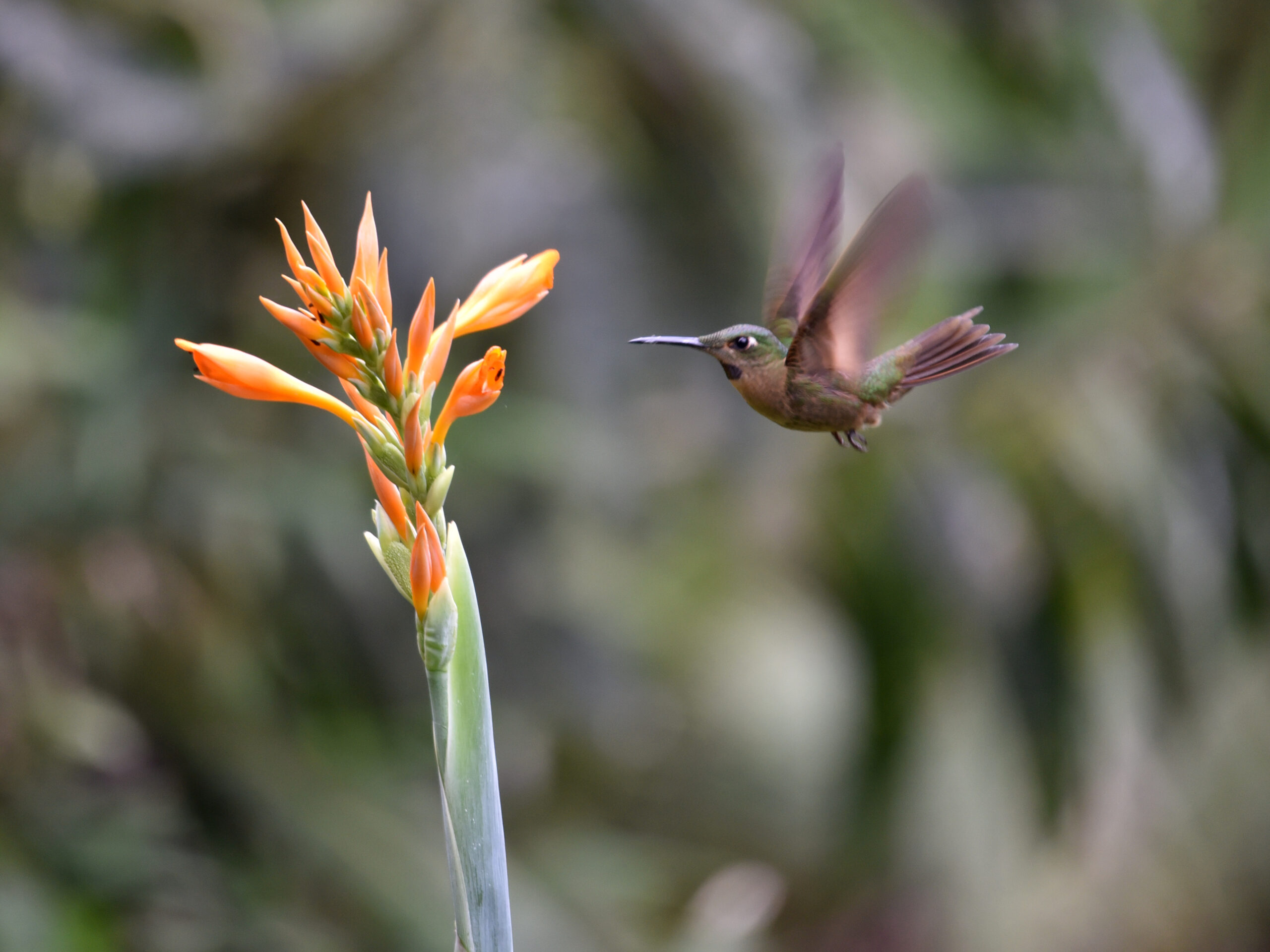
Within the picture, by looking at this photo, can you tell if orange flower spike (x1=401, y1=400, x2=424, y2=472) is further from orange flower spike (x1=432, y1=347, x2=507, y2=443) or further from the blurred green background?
the blurred green background

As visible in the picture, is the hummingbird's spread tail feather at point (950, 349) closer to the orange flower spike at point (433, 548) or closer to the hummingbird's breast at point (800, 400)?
the hummingbird's breast at point (800, 400)

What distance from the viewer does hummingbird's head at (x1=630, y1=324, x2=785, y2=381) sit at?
1.26 ft

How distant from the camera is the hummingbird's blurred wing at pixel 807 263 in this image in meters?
0.37

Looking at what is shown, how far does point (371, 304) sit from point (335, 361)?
21 millimetres

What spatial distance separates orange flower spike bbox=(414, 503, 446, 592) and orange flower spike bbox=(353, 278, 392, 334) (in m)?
0.06

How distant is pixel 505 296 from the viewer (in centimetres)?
40

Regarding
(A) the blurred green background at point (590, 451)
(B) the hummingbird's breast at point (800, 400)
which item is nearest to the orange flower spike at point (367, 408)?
(B) the hummingbird's breast at point (800, 400)

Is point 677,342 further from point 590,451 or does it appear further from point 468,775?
point 590,451

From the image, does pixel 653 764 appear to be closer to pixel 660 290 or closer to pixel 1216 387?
pixel 660 290

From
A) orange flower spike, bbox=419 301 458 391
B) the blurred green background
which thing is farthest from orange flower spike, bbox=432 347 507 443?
the blurred green background

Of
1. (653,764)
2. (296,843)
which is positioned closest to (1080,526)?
(653,764)

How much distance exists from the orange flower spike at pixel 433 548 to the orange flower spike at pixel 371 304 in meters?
0.06

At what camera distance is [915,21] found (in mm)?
2221

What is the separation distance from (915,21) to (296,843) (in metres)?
2.00
